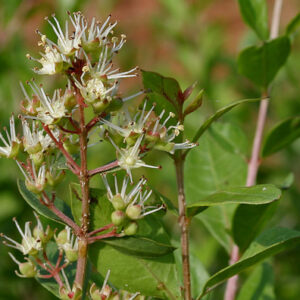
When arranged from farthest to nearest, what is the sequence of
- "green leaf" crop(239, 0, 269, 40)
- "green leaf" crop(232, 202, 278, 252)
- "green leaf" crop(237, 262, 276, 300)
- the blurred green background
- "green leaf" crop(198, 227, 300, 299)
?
the blurred green background, "green leaf" crop(239, 0, 269, 40), "green leaf" crop(237, 262, 276, 300), "green leaf" crop(232, 202, 278, 252), "green leaf" crop(198, 227, 300, 299)

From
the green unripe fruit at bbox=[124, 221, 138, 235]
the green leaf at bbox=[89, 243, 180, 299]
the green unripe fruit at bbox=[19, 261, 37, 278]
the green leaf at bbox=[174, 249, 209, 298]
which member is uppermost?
the green unripe fruit at bbox=[124, 221, 138, 235]

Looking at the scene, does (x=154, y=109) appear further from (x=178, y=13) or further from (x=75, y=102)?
(x=178, y=13)

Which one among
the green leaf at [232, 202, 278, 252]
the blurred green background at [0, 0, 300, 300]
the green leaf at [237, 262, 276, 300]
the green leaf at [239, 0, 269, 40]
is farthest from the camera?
the blurred green background at [0, 0, 300, 300]

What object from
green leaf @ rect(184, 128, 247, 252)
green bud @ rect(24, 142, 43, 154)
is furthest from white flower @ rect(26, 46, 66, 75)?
green leaf @ rect(184, 128, 247, 252)

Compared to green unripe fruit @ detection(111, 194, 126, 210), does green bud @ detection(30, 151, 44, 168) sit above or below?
above

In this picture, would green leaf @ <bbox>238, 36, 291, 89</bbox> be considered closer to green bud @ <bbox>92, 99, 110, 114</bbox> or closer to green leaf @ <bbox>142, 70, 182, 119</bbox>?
green leaf @ <bbox>142, 70, 182, 119</bbox>

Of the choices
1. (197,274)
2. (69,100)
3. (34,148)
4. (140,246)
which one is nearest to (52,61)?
(69,100)
